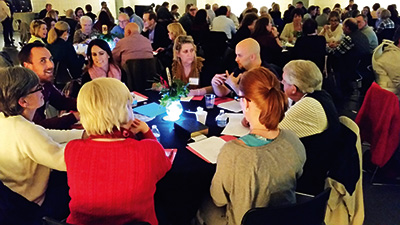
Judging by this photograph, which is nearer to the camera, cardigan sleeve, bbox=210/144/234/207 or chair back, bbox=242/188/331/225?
chair back, bbox=242/188/331/225

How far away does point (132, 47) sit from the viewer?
4598 millimetres

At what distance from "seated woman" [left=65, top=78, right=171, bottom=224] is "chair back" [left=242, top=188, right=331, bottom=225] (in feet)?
1.52

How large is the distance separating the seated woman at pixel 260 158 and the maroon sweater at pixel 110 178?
346mm

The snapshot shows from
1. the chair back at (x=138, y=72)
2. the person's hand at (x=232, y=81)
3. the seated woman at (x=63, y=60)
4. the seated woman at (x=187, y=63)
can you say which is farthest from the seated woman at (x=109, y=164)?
the seated woman at (x=63, y=60)

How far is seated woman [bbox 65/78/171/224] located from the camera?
1361 mm

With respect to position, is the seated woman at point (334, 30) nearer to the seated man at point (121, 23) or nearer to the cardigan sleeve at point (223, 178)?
the seated man at point (121, 23)

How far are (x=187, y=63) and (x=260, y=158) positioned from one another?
208 centimetres

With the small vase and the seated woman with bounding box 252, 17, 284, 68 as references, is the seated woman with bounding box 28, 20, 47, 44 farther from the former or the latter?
the small vase

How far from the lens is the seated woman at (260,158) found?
1.42 meters

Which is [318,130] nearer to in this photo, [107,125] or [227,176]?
[227,176]

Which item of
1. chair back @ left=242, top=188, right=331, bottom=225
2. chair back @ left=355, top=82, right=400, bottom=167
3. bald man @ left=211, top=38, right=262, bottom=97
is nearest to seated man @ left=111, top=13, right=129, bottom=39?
bald man @ left=211, top=38, right=262, bottom=97

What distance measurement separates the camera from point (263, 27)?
4.94 meters

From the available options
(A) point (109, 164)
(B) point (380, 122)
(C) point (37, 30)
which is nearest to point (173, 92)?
(A) point (109, 164)

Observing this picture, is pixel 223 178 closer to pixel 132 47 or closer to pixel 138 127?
pixel 138 127
